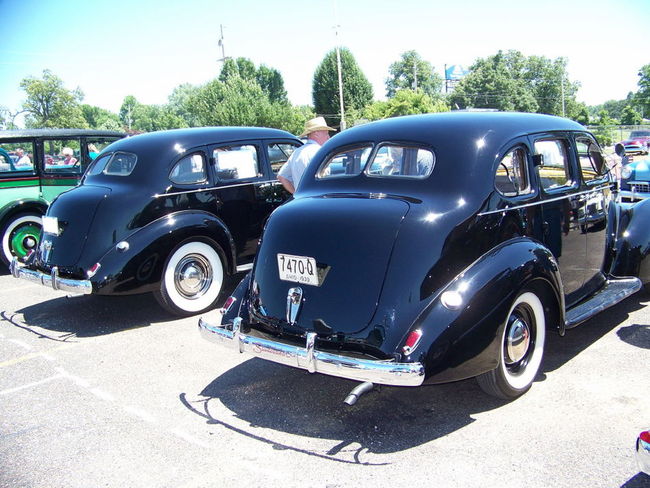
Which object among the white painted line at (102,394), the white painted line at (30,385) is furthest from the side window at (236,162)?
the white painted line at (102,394)

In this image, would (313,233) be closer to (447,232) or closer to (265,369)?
(447,232)

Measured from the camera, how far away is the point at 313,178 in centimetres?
434

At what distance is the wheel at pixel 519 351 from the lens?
3.43m

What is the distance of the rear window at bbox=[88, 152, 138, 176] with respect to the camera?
6086 millimetres

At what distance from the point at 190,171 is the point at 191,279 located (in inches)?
48.0

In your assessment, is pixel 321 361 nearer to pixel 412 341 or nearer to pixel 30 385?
pixel 412 341

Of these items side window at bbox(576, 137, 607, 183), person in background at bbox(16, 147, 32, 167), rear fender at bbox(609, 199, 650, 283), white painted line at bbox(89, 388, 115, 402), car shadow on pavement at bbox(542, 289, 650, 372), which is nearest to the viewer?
white painted line at bbox(89, 388, 115, 402)

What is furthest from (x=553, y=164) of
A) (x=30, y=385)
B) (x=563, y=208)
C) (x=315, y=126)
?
(x=30, y=385)

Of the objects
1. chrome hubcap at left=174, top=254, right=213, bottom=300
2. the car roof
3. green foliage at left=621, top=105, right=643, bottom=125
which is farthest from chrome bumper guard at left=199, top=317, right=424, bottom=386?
green foliage at left=621, top=105, right=643, bottom=125

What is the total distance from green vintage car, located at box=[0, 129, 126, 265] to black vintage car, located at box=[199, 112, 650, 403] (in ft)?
19.6

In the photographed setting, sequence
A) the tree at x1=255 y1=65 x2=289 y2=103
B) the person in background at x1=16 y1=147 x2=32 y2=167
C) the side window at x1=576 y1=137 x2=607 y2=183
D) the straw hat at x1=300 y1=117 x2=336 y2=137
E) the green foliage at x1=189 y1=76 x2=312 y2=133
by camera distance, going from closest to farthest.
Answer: the side window at x1=576 y1=137 x2=607 y2=183, the straw hat at x1=300 y1=117 x2=336 y2=137, the person in background at x1=16 y1=147 x2=32 y2=167, the green foliage at x1=189 y1=76 x2=312 y2=133, the tree at x1=255 y1=65 x2=289 y2=103

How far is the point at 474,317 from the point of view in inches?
122

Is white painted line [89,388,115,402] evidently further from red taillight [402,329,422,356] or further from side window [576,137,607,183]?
side window [576,137,607,183]

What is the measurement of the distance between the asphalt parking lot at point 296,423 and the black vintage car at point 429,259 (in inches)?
13.6
